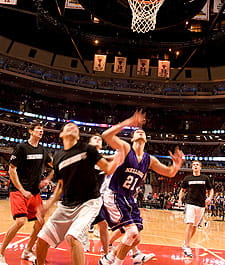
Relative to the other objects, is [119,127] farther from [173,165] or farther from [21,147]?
[21,147]

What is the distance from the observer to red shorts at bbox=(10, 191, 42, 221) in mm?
4547

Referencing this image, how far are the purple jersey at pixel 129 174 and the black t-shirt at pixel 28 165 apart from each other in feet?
4.39

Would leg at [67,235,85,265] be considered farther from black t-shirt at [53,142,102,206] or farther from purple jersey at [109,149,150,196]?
purple jersey at [109,149,150,196]

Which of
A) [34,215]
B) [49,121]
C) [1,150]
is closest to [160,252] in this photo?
[34,215]

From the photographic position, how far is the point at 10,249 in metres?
5.38

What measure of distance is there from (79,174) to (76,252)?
844mm

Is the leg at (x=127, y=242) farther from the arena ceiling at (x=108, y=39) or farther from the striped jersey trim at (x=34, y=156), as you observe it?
the arena ceiling at (x=108, y=39)

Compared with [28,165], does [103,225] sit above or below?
below

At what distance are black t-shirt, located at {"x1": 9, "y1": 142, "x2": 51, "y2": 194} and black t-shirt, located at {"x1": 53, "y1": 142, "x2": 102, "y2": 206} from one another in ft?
4.85

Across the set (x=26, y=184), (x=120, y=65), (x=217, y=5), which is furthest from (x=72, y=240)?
(x=120, y=65)

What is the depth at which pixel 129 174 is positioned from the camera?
455cm

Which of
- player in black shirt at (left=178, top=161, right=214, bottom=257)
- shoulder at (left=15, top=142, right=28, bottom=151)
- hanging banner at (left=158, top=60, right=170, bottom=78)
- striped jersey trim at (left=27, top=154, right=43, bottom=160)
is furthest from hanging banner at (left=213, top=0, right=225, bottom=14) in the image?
shoulder at (left=15, top=142, right=28, bottom=151)

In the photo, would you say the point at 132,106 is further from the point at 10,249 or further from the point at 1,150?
the point at 10,249

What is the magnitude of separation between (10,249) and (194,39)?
2702 centimetres
